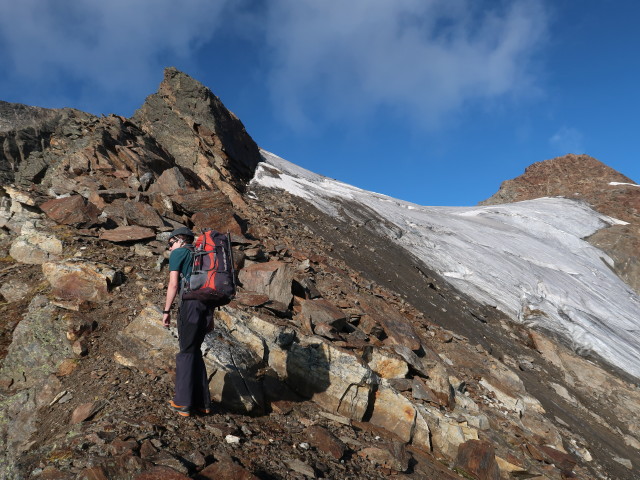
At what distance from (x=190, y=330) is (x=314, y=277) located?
7680 millimetres

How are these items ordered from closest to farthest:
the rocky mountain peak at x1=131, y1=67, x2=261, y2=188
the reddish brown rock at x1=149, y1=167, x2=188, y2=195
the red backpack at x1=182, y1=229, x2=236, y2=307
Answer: the red backpack at x1=182, y1=229, x2=236, y2=307 < the reddish brown rock at x1=149, y1=167, x2=188, y2=195 < the rocky mountain peak at x1=131, y1=67, x2=261, y2=188

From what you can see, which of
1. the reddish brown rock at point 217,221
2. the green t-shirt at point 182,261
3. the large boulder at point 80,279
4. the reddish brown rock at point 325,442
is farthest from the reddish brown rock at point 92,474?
the reddish brown rock at point 217,221

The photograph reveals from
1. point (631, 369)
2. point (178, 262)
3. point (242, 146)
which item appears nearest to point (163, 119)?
point (242, 146)

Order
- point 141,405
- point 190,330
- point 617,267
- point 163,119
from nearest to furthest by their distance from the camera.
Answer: point 141,405, point 190,330, point 163,119, point 617,267

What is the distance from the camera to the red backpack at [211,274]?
5641 millimetres

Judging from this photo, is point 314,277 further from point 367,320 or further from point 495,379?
point 495,379

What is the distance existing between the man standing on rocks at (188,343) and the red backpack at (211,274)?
4.6 inches

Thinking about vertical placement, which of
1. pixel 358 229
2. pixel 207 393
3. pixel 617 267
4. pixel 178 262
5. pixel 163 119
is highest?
pixel 617 267

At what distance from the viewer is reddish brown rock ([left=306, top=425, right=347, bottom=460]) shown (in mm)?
5668

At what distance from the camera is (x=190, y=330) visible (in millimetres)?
5633

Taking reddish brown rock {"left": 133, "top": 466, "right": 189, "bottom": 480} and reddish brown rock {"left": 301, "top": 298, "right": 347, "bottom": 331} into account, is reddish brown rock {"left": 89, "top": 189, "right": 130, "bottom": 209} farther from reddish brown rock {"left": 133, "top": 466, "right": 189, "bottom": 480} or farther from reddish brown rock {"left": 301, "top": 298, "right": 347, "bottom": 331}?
reddish brown rock {"left": 133, "top": 466, "right": 189, "bottom": 480}

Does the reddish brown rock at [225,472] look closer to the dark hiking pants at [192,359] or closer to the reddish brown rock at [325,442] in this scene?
the dark hiking pants at [192,359]

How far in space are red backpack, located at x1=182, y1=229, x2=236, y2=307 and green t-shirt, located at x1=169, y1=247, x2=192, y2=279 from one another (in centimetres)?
9

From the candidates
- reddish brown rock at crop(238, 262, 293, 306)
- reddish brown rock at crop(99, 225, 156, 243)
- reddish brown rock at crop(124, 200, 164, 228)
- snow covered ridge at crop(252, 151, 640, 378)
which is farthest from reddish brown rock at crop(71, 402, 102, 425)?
snow covered ridge at crop(252, 151, 640, 378)
